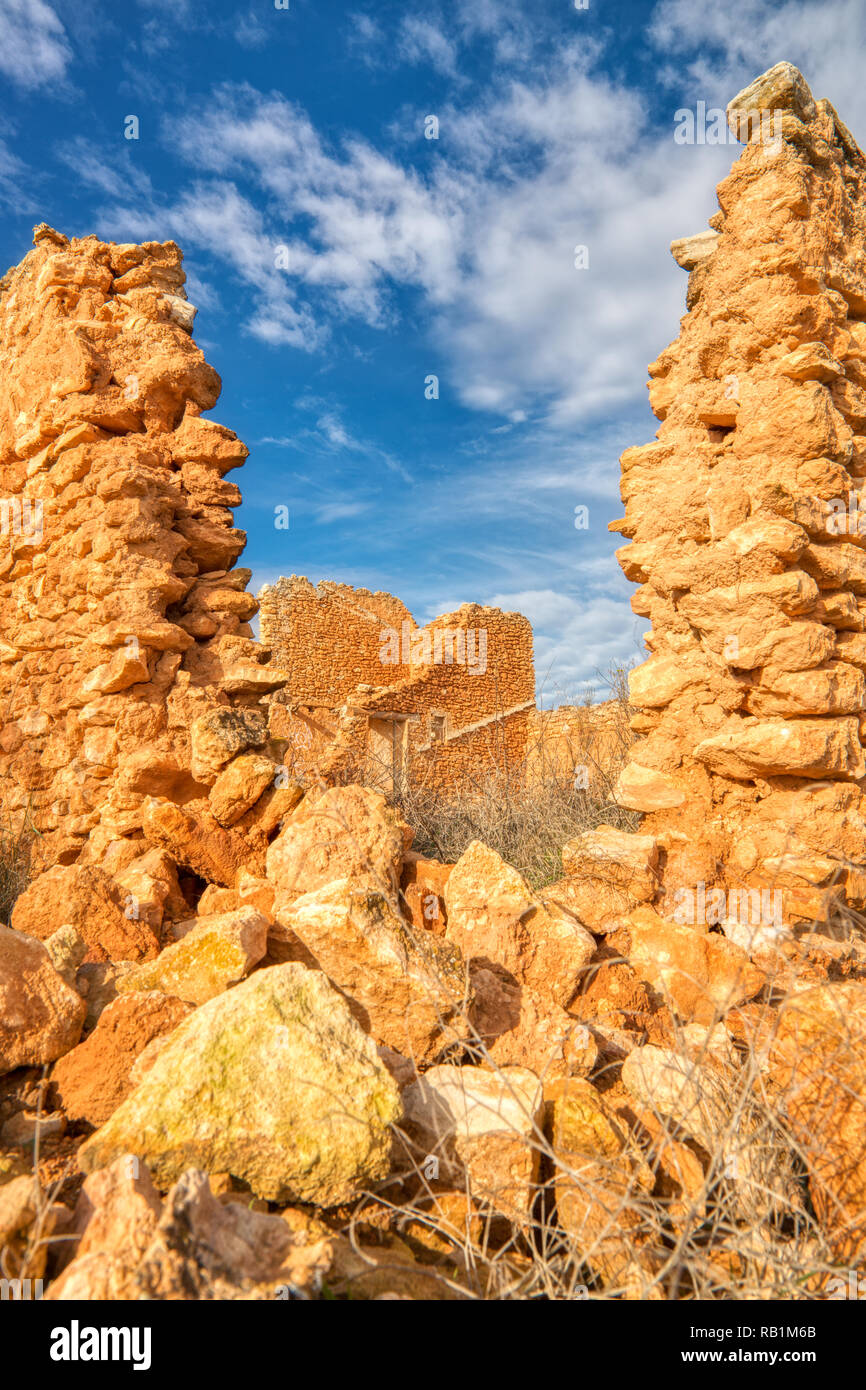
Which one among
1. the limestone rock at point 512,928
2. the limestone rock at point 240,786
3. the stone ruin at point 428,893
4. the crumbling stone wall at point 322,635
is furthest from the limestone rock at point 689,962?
the crumbling stone wall at point 322,635

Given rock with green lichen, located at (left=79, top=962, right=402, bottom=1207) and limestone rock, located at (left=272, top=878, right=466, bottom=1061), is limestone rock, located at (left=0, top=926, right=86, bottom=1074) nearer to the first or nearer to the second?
rock with green lichen, located at (left=79, top=962, right=402, bottom=1207)

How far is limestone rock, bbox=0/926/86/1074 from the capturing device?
7.00ft

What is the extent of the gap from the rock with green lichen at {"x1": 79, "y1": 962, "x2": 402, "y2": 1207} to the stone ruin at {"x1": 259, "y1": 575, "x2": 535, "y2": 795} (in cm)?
1005

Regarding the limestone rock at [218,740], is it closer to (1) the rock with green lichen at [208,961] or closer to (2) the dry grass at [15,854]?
(2) the dry grass at [15,854]

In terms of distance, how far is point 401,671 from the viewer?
15992 mm

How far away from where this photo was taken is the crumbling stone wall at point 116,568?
149 inches

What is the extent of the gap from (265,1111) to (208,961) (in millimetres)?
707

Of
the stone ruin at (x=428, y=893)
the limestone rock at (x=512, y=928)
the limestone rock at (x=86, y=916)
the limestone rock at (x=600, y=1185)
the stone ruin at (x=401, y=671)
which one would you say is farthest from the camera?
the stone ruin at (x=401, y=671)

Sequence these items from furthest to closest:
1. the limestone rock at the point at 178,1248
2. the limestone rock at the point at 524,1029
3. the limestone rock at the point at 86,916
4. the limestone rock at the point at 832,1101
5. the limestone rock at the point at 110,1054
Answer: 1. the limestone rock at the point at 86,916
2. the limestone rock at the point at 524,1029
3. the limestone rock at the point at 110,1054
4. the limestone rock at the point at 832,1101
5. the limestone rock at the point at 178,1248

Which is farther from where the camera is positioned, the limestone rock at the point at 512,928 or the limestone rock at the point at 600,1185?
the limestone rock at the point at 512,928

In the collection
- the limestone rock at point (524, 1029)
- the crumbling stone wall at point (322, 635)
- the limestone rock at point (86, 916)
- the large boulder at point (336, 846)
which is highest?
the crumbling stone wall at point (322, 635)

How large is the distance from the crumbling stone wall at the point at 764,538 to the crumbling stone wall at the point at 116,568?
1.85 m
